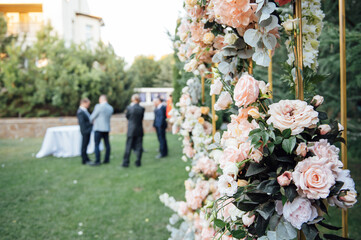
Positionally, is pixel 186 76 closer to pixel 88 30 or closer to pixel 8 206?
pixel 8 206

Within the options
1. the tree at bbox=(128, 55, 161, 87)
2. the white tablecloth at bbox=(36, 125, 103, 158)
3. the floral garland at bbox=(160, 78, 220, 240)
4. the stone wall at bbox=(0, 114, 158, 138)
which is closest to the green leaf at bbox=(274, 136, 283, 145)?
the floral garland at bbox=(160, 78, 220, 240)

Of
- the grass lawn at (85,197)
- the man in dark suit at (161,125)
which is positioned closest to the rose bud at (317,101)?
the grass lawn at (85,197)

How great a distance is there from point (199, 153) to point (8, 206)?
12.4 feet

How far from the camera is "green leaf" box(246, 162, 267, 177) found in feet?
3.28

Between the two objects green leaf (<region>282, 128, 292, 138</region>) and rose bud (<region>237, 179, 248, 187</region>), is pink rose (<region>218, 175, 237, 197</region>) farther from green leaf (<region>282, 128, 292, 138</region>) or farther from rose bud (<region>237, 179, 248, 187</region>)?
green leaf (<region>282, 128, 292, 138</region>)

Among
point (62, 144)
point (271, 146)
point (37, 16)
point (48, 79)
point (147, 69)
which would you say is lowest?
point (62, 144)

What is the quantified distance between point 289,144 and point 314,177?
0.42 ft

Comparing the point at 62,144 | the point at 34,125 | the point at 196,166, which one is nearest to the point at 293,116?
the point at 196,166

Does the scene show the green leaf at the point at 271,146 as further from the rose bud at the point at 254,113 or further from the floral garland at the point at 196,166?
the floral garland at the point at 196,166

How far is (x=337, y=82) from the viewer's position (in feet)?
13.7

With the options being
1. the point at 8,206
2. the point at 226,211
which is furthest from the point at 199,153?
the point at 8,206

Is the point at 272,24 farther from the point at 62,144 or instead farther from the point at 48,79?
the point at 48,79

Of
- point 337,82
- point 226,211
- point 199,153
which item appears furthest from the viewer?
point 337,82

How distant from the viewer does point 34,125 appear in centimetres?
1233
